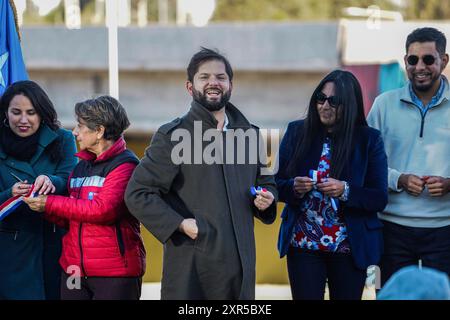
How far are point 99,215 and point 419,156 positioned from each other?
5.74 feet

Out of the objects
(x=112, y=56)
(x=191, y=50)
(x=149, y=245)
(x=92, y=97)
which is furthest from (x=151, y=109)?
(x=92, y=97)

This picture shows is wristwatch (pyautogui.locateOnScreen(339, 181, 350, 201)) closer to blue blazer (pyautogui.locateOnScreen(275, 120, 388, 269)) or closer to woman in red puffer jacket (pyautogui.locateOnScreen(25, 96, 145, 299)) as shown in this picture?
blue blazer (pyautogui.locateOnScreen(275, 120, 388, 269))

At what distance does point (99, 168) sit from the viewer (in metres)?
4.62

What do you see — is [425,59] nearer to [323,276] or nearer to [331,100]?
[331,100]

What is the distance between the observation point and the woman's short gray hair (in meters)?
4.62

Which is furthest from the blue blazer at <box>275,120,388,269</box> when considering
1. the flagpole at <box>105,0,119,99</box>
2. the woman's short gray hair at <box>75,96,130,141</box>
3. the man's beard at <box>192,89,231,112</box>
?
the flagpole at <box>105,0,119,99</box>

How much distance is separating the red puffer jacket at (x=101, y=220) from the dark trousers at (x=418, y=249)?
1339mm

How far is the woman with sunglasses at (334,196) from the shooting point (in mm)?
4594

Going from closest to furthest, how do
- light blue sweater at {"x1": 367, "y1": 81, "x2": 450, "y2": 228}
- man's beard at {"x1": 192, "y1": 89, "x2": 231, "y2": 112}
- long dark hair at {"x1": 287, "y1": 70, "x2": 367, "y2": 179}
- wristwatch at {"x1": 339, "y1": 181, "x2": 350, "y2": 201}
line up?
1. man's beard at {"x1": 192, "y1": 89, "x2": 231, "y2": 112}
2. wristwatch at {"x1": 339, "y1": 181, "x2": 350, "y2": 201}
3. long dark hair at {"x1": 287, "y1": 70, "x2": 367, "y2": 179}
4. light blue sweater at {"x1": 367, "y1": 81, "x2": 450, "y2": 228}

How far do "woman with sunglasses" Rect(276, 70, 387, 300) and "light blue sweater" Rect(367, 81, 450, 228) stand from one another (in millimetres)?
180

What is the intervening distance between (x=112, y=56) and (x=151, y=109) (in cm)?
814

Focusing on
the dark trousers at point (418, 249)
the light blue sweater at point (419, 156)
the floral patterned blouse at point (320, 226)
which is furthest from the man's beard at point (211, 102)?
the dark trousers at point (418, 249)

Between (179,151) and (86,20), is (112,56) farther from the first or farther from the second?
(86,20)

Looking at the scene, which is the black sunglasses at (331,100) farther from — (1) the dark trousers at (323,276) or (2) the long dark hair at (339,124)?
(1) the dark trousers at (323,276)
